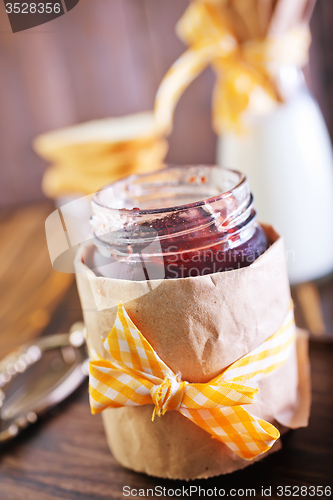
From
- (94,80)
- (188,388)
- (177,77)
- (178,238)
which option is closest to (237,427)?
(188,388)

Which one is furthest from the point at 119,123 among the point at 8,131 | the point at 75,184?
the point at 8,131

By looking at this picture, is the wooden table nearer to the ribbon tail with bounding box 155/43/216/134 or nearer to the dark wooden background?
the ribbon tail with bounding box 155/43/216/134

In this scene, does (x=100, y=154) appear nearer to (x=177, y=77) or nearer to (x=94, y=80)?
(x=177, y=77)

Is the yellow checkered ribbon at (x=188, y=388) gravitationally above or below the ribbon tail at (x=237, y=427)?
above

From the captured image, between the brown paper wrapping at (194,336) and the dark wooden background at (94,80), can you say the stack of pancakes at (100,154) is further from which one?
the brown paper wrapping at (194,336)

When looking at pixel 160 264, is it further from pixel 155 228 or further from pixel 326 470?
pixel 326 470

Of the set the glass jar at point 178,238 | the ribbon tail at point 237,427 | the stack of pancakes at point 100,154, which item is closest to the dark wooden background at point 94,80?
the stack of pancakes at point 100,154

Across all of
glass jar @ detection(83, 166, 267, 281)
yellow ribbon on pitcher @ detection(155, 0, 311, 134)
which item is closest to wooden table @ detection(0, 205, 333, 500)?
glass jar @ detection(83, 166, 267, 281)
